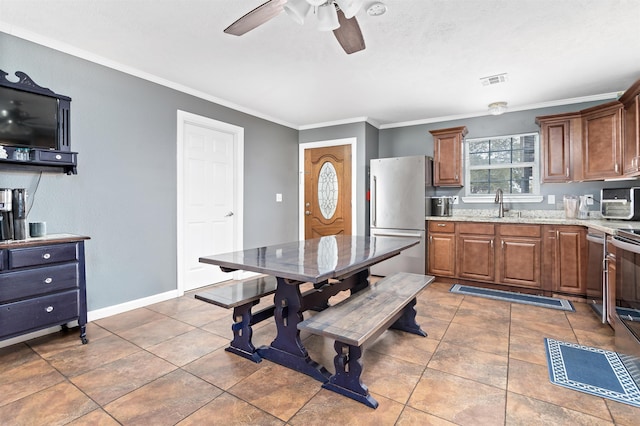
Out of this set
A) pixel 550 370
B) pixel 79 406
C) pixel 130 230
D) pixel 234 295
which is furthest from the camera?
pixel 130 230

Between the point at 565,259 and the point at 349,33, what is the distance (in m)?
3.48

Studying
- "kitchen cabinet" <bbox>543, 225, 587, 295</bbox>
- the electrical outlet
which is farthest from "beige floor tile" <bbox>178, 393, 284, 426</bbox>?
the electrical outlet

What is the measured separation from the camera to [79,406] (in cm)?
170

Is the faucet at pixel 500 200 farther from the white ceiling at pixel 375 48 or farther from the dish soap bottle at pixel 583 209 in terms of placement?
the white ceiling at pixel 375 48

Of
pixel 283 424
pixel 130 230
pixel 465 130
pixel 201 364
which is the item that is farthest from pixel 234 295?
pixel 465 130

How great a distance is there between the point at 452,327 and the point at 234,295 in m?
1.92

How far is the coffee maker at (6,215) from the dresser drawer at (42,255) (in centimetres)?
19

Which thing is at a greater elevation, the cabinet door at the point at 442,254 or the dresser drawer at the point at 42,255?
the dresser drawer at the point at 42,255

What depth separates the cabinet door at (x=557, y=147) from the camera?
3.82 metres

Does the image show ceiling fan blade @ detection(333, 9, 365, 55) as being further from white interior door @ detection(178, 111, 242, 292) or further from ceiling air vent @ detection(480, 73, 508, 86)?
white interior door @ detection(178, 111, 242, 292)

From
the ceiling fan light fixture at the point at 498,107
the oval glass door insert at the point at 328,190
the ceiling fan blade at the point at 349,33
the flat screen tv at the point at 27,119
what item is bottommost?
the oval glass door insert at the point at 328,190

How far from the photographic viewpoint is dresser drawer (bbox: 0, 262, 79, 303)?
7.01ft

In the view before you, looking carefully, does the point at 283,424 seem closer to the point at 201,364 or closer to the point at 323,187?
the point at 201,364

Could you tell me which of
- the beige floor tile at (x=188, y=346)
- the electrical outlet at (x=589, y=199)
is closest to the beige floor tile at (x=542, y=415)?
the beige floor tile at (x=188, y=346)
